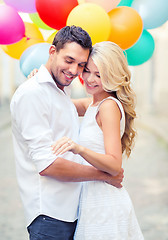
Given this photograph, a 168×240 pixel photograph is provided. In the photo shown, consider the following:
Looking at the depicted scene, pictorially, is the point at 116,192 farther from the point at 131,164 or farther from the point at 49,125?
the point at 131,164

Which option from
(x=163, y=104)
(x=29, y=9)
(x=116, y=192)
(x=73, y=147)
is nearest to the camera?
(x=73, y=147)

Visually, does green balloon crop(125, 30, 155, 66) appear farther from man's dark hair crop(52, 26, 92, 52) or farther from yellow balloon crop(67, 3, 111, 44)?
man's dark hair crop(52, 26, 92, 52)

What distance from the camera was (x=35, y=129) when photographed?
6.95ft

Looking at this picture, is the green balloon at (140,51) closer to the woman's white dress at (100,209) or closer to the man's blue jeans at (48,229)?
the woman's white dress at (100,209)

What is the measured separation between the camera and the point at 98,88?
245cm

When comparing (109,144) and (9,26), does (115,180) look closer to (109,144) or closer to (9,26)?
(109,144)

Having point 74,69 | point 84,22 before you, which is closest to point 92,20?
point 84,22

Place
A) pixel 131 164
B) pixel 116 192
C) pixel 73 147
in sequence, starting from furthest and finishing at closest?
pixel 131 164 → pixel 116 192 → pixel 73 147

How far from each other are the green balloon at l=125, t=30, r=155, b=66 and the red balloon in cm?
59

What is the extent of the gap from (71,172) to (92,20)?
1059mm

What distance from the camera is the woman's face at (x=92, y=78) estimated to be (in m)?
2.38

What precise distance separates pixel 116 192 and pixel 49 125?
590mm

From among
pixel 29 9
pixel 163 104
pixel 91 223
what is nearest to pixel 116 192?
pixel 91 223

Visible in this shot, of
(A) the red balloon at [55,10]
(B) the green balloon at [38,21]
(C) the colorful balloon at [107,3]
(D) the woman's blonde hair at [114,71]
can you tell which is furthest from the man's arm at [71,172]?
(B) the green balloon at [38,21]
